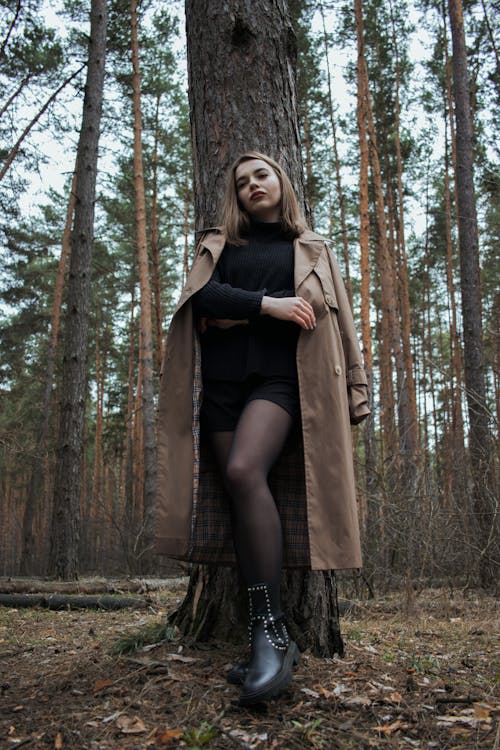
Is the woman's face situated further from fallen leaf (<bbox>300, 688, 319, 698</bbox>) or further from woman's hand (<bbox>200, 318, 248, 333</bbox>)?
fallen leaf (<bbox>300, 688, 319, 698</bbox>)

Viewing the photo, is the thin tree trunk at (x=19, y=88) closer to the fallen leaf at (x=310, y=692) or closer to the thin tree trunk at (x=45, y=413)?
the thin tree trunk at (x=45, y=413)

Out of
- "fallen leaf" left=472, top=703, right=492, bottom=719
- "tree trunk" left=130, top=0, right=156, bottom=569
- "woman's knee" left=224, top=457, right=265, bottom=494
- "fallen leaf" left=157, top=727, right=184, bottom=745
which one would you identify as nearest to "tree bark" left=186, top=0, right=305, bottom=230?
"woman's knee" left=224, top=457, right=265, bottom=494

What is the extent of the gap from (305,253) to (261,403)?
0.77m

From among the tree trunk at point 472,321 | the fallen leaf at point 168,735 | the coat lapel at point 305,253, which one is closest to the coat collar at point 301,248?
the coat lapel at point 305,253

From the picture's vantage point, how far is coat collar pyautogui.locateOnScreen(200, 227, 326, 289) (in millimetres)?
2846

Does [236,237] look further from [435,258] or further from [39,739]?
[435,258]

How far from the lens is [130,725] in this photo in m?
2.14

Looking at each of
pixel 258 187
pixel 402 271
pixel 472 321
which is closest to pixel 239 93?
pixel 258 187

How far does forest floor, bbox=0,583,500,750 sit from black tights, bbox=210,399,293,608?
1.41ft

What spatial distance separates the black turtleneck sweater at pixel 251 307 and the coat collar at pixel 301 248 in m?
0.06

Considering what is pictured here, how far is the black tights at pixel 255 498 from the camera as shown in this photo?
2432 millimetres

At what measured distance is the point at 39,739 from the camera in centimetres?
209

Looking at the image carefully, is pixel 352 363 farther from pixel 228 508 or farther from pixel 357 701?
pixel 357 701

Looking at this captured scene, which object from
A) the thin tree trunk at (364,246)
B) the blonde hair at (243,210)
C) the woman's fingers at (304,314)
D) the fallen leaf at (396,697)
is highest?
the thin tree trunk at (364,246)
